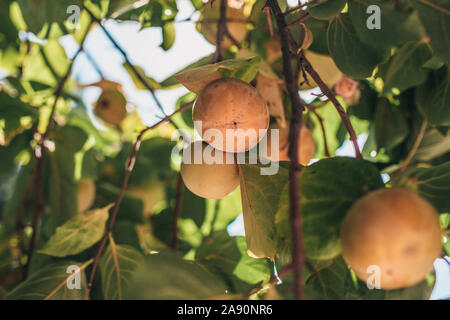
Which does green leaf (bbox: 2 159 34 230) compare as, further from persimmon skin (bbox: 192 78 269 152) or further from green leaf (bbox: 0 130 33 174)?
persimmon skin (bbox: 192 78 269 152)

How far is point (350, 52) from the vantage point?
720mm

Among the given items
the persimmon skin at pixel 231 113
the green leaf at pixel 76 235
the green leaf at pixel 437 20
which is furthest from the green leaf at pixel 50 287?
the green leaf at pixel 437 20

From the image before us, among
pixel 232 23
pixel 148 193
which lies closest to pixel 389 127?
pixel 232 23

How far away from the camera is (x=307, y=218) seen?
1.64 feet

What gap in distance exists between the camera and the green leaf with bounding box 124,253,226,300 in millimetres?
518

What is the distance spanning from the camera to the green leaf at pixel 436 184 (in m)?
0.58

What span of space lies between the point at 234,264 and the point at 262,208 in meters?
0.20

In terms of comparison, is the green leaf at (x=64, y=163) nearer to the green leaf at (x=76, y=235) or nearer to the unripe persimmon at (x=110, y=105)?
the unripe persimmon at (x=110, y=105)

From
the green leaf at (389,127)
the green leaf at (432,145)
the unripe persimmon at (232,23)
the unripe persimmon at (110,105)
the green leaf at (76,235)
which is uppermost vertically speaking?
the unripe persimmon at (232,23)

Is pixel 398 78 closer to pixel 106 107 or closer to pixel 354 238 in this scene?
pixel 354 238

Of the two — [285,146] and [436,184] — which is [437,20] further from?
[285,146]

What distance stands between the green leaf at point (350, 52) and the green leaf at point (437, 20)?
0.13 m

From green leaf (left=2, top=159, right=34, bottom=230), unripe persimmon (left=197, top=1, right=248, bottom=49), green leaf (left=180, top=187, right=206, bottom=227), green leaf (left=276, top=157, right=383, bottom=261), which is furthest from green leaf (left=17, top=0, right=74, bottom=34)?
green leaf (left=276, top=157, right=383, bottom=261)

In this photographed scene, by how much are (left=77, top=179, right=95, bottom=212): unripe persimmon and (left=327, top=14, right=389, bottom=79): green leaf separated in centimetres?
95
